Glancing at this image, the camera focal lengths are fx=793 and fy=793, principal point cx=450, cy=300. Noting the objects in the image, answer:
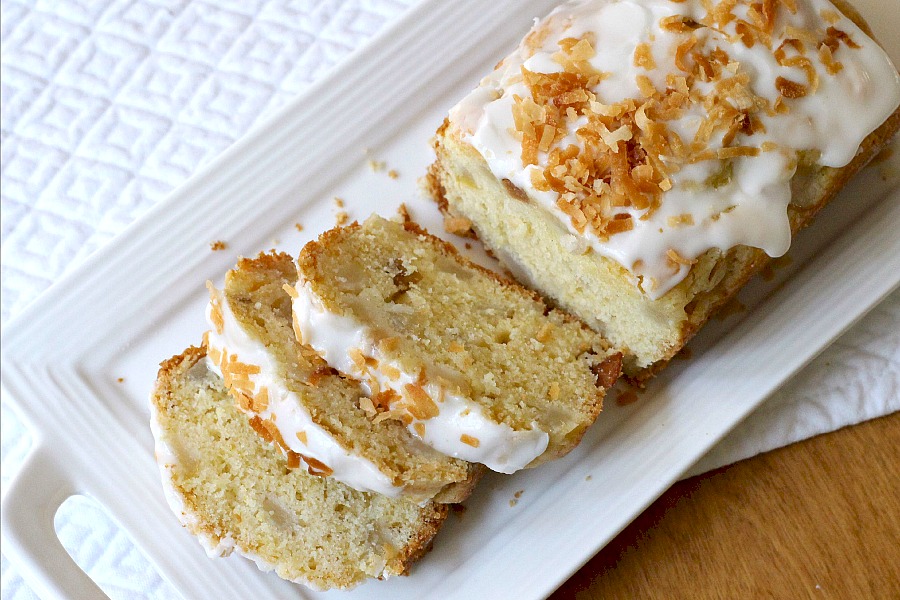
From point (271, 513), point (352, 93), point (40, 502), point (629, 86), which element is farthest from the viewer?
point (352, 93)

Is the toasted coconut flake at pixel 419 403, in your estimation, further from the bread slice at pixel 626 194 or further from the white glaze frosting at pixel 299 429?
the bread slice at pixel 626 194

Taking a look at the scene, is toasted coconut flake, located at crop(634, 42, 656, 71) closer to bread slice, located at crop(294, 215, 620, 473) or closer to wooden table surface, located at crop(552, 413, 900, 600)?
bread slice, located at crop(294, 215, 620, 473)

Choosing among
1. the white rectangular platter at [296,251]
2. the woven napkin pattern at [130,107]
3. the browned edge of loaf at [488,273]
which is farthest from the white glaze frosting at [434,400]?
the woven napkin pattern at [130,107]

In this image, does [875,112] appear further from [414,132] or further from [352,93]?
[352,93]

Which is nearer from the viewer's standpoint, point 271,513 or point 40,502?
point 271,513

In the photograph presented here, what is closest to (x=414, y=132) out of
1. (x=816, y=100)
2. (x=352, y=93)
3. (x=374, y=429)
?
(x=352, y=93)

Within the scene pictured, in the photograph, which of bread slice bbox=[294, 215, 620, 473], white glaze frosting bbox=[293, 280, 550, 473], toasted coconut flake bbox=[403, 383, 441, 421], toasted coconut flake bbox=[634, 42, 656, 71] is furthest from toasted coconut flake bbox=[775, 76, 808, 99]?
toasted coconut flake bbox=[403, 383, 441, 421]

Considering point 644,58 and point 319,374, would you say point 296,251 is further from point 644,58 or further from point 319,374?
point 644,58
